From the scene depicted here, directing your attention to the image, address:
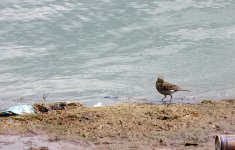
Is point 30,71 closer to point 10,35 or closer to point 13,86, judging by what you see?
point 13,86

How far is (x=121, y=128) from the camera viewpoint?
7371mm

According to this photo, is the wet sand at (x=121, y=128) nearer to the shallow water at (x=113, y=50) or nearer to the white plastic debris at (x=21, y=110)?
the white plastic debris at (x=21, y=110)

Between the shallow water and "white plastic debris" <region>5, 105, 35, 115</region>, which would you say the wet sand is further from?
the shallow water

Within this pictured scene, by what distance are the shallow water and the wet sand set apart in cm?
162

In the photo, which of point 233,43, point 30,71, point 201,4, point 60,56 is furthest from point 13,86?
point 201,4

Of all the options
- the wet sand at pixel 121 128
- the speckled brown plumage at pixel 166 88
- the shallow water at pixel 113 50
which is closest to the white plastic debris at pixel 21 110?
the wet sand at pixel 121 128

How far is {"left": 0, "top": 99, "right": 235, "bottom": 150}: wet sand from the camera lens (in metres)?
6.88

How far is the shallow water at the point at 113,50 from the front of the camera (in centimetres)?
1058

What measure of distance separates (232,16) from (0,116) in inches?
406

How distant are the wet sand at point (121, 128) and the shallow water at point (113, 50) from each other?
63.8 inches

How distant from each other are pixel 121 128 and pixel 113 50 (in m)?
5.87

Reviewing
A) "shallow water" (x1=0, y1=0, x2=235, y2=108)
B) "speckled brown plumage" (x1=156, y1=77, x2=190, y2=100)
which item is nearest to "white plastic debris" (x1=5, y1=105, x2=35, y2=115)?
"shallow water" (x1=0, y1=0, x2=235, y2=108)

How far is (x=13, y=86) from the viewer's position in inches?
428

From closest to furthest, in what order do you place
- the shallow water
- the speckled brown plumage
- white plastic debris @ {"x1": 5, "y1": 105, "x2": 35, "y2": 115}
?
white plastic debris @ {"x1": 5, "y1": 105, "x2": 35, "y2": 115}, the speckled brown plumage, the shallow water
